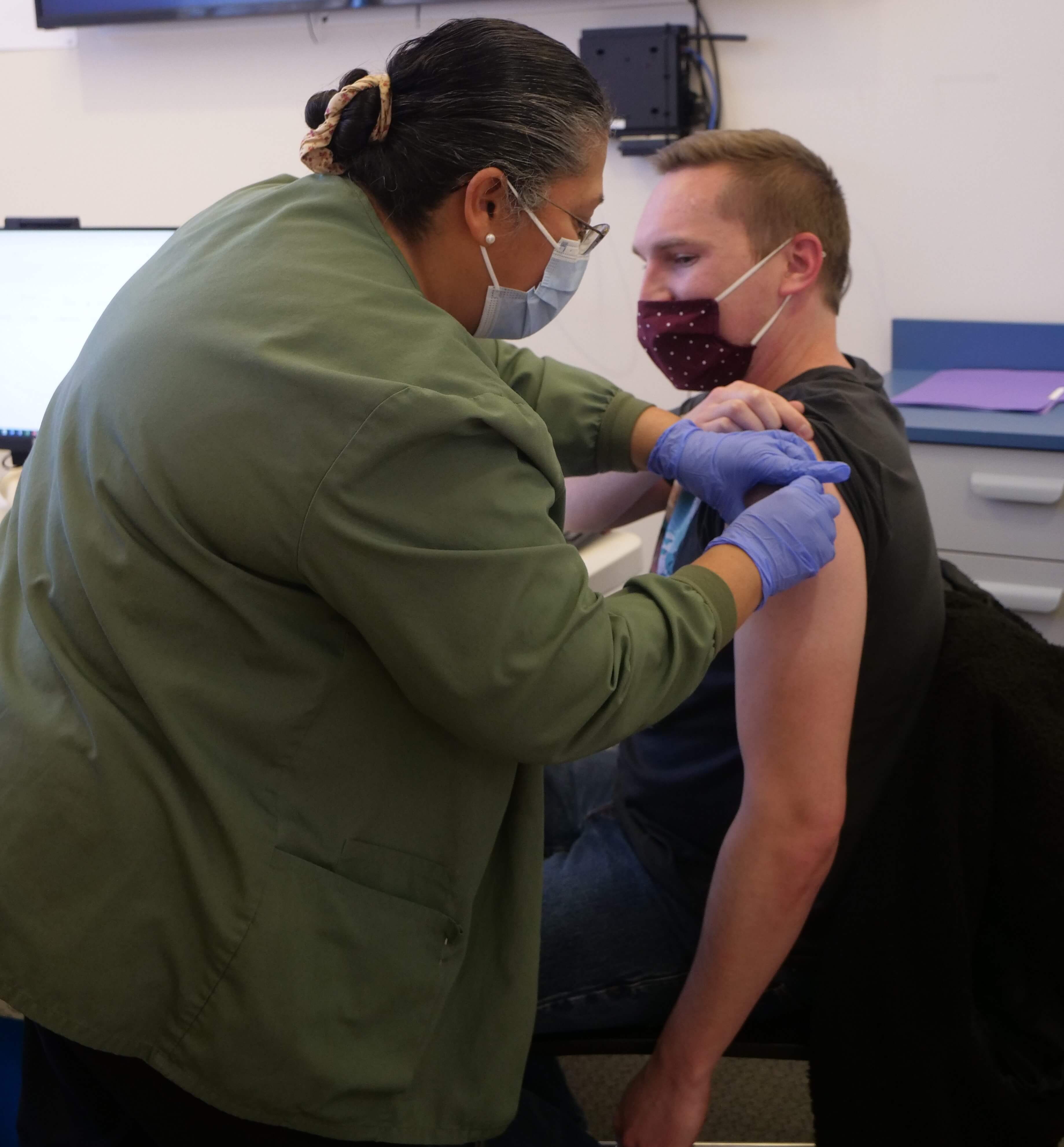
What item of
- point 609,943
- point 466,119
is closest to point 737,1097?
point 609,943

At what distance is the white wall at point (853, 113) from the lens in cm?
225

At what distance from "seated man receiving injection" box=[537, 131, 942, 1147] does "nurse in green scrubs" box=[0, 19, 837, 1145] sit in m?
0.15

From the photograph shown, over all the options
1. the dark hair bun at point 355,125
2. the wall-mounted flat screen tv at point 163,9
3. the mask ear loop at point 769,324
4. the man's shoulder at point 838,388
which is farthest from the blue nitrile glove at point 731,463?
the wall-mounted flat screen tv at point 163,9

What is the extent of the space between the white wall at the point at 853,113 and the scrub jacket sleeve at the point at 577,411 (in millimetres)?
1384

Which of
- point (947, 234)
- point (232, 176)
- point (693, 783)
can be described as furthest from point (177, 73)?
point (693, 783)

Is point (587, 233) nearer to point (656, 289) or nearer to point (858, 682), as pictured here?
point (656, 289)

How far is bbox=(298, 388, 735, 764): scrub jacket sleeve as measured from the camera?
74cm

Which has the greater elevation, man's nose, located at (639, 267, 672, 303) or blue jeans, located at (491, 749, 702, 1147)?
man's nose, located at (639, 267, 672, 303)

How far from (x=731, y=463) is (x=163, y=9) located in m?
2.32

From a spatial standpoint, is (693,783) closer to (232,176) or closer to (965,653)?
(965,653)

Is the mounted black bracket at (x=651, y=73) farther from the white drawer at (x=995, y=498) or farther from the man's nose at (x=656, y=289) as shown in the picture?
the man's nose at (x=656, y=289)

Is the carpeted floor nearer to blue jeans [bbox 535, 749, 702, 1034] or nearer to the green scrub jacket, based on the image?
blue jeans [bbox 535, 749, 702, 1034]

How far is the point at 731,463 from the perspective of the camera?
107 cm

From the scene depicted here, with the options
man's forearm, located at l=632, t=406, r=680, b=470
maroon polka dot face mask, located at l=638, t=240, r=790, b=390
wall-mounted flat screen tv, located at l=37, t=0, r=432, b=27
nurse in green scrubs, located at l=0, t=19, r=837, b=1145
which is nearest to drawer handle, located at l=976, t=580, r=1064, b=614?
maroon polka dot face mask, located at l=638, t=240, r=790, b=390
